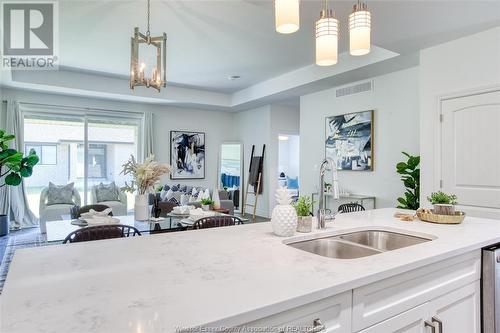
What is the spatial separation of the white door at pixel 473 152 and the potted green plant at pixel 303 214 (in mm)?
2581

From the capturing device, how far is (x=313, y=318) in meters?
1.02

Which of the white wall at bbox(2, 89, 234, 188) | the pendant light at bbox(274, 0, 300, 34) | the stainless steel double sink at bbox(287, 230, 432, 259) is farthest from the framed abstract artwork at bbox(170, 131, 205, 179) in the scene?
the pendant light at bbox(274, 0, 300, 34)

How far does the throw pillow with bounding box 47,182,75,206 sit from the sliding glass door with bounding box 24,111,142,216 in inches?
32.6

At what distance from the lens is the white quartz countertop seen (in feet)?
2.65

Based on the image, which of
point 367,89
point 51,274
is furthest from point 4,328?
point 367,89

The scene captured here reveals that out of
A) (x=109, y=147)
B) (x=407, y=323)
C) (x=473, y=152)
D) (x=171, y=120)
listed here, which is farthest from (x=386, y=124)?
(x=109, y=147)

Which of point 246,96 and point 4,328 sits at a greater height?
point 246,96

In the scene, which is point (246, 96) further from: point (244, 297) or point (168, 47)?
point (244, 297)

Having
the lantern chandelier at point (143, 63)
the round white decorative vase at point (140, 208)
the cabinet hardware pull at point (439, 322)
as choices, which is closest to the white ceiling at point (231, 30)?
the lantern chandelier at point (143, 63)

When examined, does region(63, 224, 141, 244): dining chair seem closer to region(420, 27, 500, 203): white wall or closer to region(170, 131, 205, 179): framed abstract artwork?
region(420, 27, 500, 203): white wall

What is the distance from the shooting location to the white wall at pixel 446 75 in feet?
10.6

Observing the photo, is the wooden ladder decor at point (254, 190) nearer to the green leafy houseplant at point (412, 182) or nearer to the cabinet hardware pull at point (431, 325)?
the green leafy houseplant at point (412, 182)

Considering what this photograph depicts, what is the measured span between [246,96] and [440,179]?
4476 mm

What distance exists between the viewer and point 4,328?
2.43 feet
